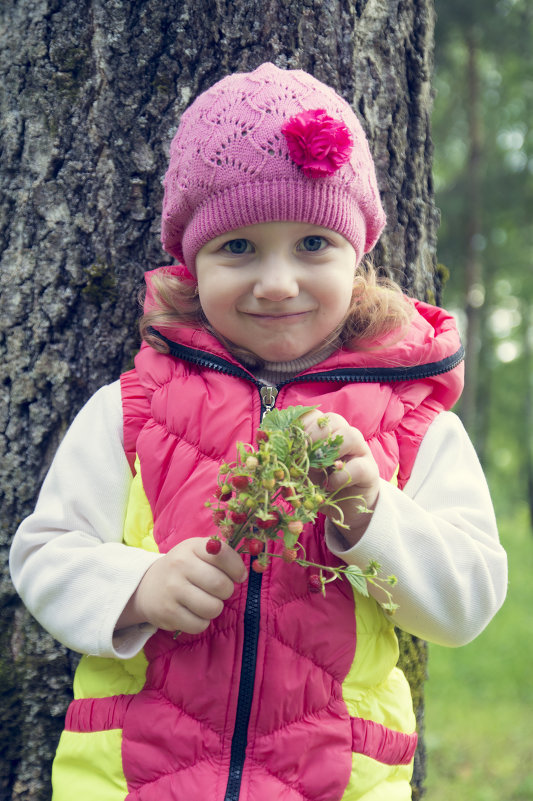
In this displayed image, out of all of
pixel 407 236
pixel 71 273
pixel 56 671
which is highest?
pixel 407 236

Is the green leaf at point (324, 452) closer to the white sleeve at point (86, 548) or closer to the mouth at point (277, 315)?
the mouth at point (277, 315)

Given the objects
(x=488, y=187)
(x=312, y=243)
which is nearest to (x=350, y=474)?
(x=312, y=243)

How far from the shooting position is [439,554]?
1787 millimetres

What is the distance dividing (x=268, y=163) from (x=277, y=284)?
31 centimetres

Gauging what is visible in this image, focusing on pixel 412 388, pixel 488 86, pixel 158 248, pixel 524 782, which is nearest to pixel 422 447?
pixel 412 388

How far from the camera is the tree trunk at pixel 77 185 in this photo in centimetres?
239

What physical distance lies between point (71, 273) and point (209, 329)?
0.65 meters

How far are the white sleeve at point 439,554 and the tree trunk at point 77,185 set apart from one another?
3.64 feet

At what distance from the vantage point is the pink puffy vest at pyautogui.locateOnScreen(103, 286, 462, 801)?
1.76m

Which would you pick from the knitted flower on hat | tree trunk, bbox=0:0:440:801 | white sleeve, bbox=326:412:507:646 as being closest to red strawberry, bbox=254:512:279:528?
white sleeve, bbox=326:412:507:646

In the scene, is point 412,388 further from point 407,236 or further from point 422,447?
point 407,236

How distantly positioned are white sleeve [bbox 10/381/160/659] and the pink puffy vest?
0.28 feet

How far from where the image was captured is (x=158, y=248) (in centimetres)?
247

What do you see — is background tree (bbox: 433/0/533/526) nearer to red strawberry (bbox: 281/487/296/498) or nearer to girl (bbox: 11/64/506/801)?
girl (bbox: 11/64/506/801)
